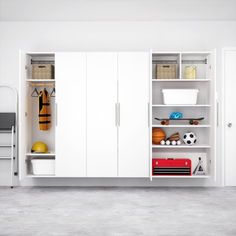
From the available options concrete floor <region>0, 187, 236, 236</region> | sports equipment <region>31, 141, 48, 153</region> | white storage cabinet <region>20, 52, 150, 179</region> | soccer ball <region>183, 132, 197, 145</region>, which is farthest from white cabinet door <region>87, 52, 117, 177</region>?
soccer ball <region>183, 132, 197, 145</region>

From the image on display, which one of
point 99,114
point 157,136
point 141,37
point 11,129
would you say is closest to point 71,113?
point 99,114

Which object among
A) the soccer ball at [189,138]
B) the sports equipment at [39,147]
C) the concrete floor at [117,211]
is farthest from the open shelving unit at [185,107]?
the sports equipment at [39,147]

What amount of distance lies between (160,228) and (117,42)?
3.47 metres

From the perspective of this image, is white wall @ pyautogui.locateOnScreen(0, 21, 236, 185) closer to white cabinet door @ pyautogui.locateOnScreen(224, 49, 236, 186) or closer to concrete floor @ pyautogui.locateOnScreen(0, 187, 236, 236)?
white cabinet door @ pyautogui.locateOnScreen(224, 49, 236, 186)

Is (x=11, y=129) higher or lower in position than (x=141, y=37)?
lower

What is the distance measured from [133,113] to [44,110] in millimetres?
1372

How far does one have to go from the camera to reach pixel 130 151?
6.85 meters

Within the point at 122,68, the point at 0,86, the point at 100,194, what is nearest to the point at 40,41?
the point at 0,86

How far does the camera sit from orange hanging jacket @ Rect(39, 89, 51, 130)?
7.01m

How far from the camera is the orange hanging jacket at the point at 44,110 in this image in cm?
701

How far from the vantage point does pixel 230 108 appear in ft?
23.9

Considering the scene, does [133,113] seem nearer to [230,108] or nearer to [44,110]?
[44,110]

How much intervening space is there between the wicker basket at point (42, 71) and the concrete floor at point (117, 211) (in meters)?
1.74

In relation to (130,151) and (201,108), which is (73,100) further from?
(201,108)
